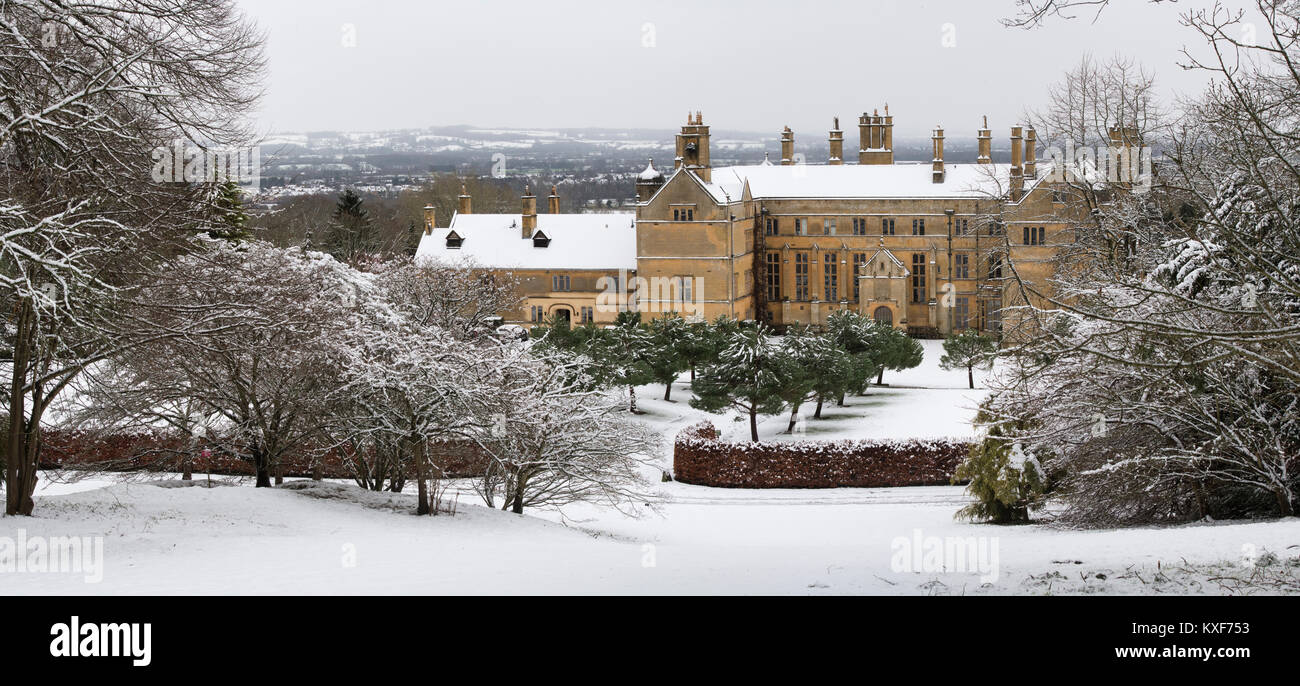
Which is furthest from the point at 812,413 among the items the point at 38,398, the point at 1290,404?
the point at 38,398

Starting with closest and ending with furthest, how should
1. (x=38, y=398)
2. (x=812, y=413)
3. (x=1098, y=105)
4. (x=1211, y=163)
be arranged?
(x=38, y=398) < (x=1211, y=163) < (x=1098, y=105) < (x=812, y=413)

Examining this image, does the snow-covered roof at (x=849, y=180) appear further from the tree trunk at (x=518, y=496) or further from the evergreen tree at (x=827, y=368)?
the tree trunk at (x=518, y=496)

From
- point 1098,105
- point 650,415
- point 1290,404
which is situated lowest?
point 650,415

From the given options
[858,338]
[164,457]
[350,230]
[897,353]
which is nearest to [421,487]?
[164,457]

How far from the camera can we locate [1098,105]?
2739 centimetres

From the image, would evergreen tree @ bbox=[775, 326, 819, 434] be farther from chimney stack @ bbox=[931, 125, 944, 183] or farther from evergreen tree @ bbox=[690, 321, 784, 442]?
chimney stack @ bbox=[931, 125, 944, 183]

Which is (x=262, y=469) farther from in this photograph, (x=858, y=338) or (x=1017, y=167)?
(x=1017, y=167)

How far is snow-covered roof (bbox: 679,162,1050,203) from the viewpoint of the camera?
56.2 meters

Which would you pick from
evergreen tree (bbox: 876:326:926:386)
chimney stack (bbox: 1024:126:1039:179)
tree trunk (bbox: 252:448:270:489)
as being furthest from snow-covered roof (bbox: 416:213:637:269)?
tree trunk (bbox: 252:448:270:489)

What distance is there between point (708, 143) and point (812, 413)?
875 inches

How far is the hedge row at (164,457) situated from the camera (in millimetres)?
20953

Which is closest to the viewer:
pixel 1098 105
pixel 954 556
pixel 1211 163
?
pixel 954 556
